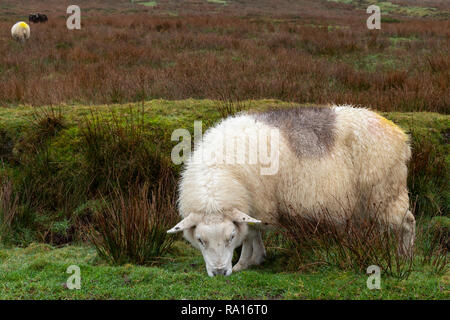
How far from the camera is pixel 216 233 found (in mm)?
4066

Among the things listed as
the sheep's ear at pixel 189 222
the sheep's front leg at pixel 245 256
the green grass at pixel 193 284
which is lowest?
the sheep's front leg at pixel 245 256

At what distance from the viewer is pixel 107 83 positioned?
9812mm

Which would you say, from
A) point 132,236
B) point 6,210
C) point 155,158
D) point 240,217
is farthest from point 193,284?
point 6,210

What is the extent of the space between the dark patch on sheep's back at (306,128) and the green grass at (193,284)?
1.19m

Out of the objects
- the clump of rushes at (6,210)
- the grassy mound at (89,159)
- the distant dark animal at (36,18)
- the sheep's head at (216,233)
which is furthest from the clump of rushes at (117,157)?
the distant dark animal at (36,18)

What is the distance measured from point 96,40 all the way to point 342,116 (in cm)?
1316

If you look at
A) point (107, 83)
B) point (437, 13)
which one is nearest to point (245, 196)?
point (107, 83)

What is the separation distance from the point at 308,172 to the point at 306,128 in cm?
44

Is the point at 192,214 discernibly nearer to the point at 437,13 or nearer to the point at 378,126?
the point at 378,126

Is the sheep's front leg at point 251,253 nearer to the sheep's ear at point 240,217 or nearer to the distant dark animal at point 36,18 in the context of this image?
the sheep's ear at point 240,217

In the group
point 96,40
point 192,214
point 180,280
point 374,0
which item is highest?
point 374,0

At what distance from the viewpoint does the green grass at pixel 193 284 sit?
12.2ft

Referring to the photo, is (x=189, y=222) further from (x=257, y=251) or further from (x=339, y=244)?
(x=339, y=244)

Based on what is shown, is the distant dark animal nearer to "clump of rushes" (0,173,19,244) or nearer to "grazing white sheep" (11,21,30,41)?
"grazing white sheep" (11,21,30,41)
